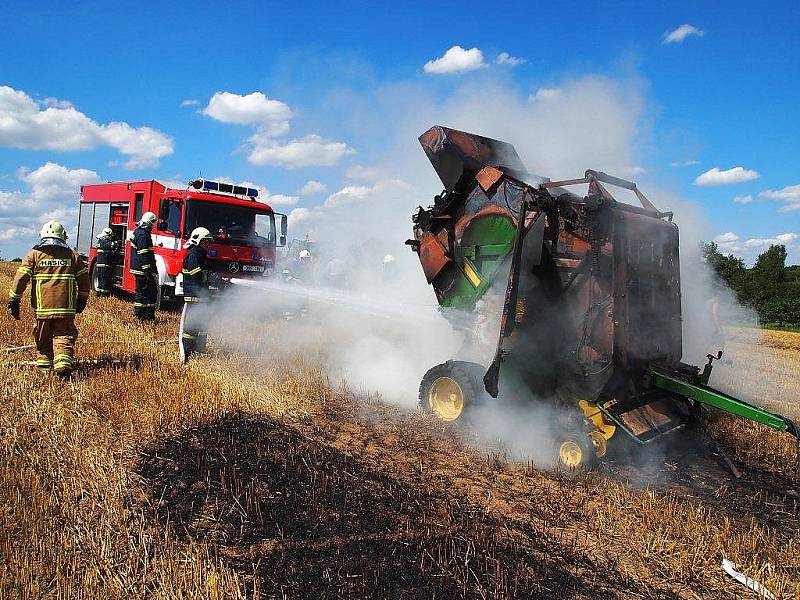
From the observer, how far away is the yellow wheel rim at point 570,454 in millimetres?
4629

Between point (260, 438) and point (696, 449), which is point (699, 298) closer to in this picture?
point (696, 449)

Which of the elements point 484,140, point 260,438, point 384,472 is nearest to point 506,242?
point 484,140

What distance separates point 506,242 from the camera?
219 inches

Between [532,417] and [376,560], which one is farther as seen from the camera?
[532,417]

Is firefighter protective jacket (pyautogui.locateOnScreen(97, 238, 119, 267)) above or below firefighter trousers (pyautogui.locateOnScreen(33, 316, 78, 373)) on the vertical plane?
above

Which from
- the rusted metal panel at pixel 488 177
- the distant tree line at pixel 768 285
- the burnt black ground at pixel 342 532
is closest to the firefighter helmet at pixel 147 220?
the burnt black ground at pixel 342 532

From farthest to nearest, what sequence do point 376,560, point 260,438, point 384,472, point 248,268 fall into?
point 248,268 → point 260,438 → point 384,472 → point 376,560

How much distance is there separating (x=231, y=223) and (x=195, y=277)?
11.7 feet

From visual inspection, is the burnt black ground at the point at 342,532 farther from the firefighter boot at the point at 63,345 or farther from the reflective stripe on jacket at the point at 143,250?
the reflective stripe on jacket at the point at 143,250

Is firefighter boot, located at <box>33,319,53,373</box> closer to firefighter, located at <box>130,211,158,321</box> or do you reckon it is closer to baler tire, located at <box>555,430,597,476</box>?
firefighter, located at <box>130,211,158,321</box>

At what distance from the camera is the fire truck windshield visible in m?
10.2

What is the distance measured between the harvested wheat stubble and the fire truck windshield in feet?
16.4

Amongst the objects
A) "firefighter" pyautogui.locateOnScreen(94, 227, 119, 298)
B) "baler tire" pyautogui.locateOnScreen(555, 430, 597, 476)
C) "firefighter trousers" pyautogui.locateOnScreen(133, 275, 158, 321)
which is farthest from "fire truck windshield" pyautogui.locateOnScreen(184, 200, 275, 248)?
"baler tire" pyautogui.locateOnScreen(555, 430, 597, 476)

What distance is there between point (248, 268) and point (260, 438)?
21.9 ft
